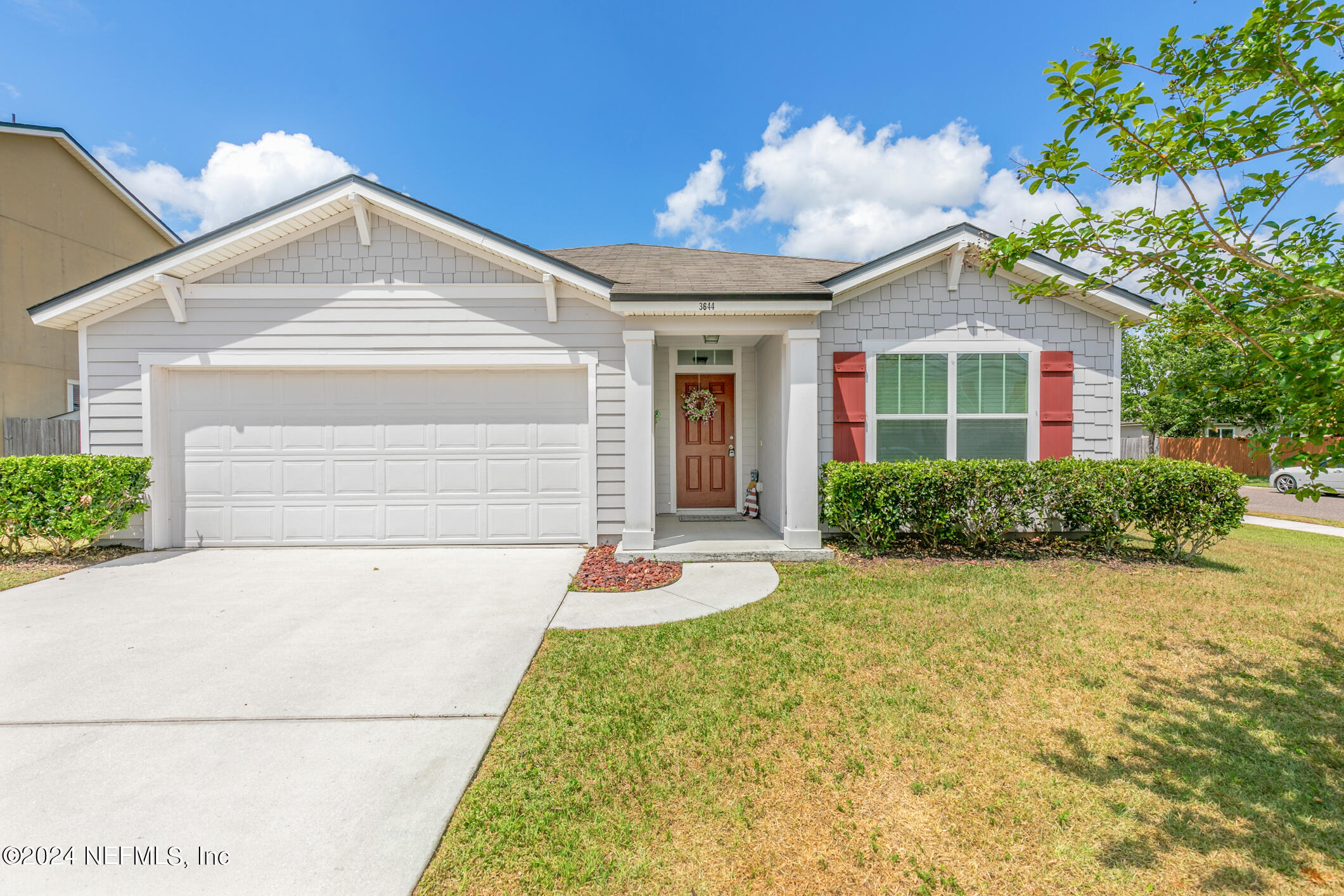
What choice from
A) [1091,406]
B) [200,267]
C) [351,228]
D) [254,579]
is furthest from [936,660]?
[200,267]

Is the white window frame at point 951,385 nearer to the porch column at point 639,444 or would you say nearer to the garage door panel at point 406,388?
the porch column at point 639,444

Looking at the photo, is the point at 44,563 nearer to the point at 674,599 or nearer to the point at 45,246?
the point at 674,599

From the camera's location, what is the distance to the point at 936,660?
3.55m

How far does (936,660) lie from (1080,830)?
1474 millimetres

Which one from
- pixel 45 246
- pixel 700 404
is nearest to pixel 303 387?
pixel 700 404

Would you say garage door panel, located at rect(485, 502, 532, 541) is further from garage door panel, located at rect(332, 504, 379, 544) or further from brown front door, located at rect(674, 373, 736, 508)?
brown front door, located at rect(674, 373, 736, 508)

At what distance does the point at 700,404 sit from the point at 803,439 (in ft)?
8.06

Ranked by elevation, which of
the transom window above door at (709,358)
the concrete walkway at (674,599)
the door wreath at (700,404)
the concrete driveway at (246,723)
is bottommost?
the concrete driveway at (246,723)

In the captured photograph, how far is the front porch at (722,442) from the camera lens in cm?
612

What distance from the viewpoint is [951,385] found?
6.64m

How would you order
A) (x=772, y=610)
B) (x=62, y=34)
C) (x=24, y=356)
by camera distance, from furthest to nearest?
(x=24, y=356) < (x=62, y=34) < (x=772, y=610)

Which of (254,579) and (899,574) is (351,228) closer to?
(254,579)

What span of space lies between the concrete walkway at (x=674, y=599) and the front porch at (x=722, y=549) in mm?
269

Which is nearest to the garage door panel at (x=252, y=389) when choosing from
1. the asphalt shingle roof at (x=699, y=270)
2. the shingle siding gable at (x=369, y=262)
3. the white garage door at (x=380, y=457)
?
the white garage door at (x=380, y=457)
